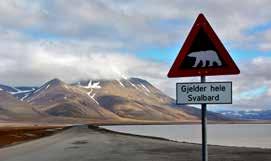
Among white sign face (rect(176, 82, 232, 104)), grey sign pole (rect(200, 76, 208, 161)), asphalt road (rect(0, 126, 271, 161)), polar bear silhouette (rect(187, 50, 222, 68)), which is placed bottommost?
asphalt road (rect(0, 126, 271, 161))

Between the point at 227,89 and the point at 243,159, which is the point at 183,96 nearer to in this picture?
the point at 227,89

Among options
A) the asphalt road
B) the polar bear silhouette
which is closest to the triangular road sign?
the polar bear silhouette

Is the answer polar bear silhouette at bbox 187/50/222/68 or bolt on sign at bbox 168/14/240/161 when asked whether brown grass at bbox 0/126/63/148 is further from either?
polar bear silhouette at bbox 187/50/222/68

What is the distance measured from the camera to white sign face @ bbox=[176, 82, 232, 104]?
8648 mm

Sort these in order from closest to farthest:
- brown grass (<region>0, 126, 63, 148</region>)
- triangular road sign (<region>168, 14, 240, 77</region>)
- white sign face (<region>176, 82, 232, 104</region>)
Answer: triangular road sign (<region>168, 14, 240, 77</region>), white sign face (<region>176, 82, 232, 104</region>), brown grass (<region>0, 126, 63, 148</region>)

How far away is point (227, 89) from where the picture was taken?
8.66m

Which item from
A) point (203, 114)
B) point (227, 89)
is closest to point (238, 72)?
point (227, 89)

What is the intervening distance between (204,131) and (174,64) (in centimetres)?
120

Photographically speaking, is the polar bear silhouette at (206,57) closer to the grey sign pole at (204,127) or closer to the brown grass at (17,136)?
the grey sign pole at (204,127)

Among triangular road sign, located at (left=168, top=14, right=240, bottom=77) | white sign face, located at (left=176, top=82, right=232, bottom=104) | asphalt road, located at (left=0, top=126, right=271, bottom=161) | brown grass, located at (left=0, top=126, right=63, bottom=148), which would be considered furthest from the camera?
brown grass, located at (left=0, top=126, right=63, bottom=148)

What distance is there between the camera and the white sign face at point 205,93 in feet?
28.4

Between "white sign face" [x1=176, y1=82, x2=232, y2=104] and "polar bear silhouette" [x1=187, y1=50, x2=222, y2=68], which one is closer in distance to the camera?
"polar bear silhouette" [x1=187, y1=50, x2=222, y2=68]

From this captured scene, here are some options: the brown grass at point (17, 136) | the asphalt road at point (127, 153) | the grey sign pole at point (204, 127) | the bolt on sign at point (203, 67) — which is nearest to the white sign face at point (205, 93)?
the bolt on sign at point (203, 67)

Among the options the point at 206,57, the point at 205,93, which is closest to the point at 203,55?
the point at 206,57
